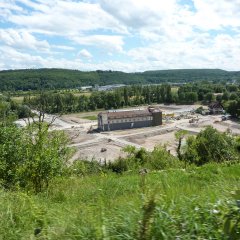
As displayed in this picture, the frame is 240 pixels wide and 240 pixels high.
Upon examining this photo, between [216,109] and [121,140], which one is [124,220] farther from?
[216,109]

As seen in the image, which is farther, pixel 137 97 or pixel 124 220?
pixel 137 97

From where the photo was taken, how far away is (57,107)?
85.1m

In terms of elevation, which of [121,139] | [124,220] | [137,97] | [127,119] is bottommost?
[121,139]

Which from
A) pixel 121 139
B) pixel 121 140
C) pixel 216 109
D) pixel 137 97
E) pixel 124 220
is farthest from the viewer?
pixel 137 97

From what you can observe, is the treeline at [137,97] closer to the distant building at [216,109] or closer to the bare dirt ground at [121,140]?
the distant building at [216,109]

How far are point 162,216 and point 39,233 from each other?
45.0 inches

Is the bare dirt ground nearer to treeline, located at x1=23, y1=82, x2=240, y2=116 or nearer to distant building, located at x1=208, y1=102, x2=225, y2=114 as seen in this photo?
distant building, located at x1=208, y1=102, x2=225, y2=114

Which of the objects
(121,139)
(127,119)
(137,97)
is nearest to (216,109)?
(127,119)

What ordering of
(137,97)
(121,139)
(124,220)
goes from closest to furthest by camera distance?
(124,220) → (121,139) → (137,97)

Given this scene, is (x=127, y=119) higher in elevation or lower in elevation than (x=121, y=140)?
higher

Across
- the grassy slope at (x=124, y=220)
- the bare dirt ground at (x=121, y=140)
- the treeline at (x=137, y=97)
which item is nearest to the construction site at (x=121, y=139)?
the bare dirt ground at (x=121, y=140)

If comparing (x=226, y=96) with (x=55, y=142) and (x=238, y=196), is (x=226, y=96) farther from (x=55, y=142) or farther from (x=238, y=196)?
(x=238, y=196)

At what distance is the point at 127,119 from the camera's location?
6262 cm

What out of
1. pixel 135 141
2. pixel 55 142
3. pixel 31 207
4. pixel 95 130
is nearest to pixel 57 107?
pixel 95 130
